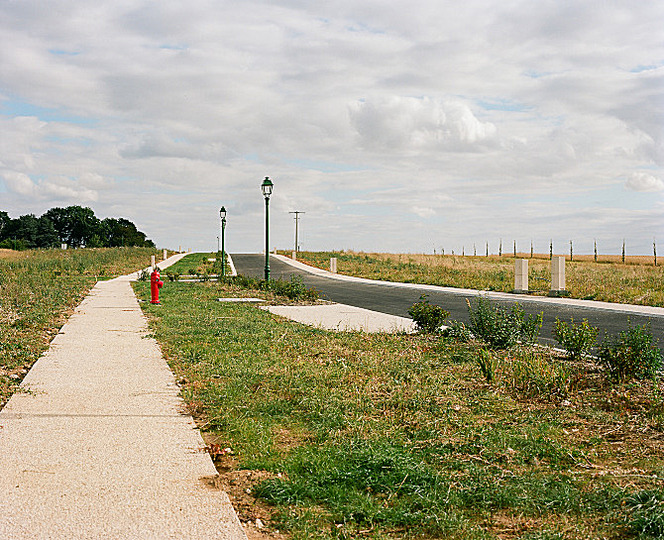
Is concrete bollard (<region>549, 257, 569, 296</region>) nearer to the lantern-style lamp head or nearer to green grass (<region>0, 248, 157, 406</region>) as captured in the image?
the lantern-style lamp head

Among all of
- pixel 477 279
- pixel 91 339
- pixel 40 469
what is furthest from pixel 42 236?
pixel 40 469

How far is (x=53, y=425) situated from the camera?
5.32 m

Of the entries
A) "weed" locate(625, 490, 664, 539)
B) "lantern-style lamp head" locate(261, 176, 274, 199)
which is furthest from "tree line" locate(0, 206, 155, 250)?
"weed" locate(625, 490, 664, 539)

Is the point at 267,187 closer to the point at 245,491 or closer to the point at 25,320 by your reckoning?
the point at 25,320

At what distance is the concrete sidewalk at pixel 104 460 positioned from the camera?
3.41 meters

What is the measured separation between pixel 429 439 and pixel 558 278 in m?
17.7

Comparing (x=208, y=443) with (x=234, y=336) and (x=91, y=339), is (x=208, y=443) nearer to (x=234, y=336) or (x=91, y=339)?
(x=234, y=336)

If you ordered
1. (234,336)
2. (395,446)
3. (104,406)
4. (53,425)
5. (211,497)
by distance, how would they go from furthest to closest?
1. (234,336)
2. (104,406)
3. (53,425)
4. (395,446)
5. (211,497)

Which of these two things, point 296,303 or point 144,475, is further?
point 296,303

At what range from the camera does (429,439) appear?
496cm

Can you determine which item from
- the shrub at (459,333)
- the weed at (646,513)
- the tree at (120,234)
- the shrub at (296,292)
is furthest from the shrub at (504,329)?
the tree at (120,234)

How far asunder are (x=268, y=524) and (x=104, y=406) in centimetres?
300

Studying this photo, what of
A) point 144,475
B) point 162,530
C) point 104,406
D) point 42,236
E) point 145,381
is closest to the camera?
point 162,530

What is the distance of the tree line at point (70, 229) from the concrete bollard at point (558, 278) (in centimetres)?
9132
